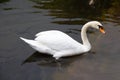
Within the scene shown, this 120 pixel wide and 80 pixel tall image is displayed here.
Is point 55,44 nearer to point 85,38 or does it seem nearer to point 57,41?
point 57,41

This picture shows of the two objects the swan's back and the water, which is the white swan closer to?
the swan's back

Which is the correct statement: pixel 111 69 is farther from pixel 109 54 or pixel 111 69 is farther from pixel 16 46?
pixel 16 46

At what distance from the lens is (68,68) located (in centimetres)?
786

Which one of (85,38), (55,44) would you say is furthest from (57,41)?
(85,38)

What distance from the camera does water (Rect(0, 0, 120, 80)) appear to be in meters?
7.64

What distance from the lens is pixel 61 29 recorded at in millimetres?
9477

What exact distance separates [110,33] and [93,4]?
8.03 feet

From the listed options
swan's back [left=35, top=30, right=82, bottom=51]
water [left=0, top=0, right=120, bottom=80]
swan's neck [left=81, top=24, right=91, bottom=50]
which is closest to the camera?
water [left=0, top=0, right=120, bottom=80]

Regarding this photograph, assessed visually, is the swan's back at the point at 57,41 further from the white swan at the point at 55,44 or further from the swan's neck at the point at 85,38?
the swan's neck at the point at 85,38

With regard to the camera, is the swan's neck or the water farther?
the swan's neck

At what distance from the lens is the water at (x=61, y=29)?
25.1 feet

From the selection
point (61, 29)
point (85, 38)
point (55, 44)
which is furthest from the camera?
point (61, 29)

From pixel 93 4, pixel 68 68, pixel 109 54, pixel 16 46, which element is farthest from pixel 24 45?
pixel 93 4

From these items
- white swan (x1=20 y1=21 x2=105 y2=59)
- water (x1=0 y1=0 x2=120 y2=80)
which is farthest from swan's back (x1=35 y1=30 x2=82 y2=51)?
water (x1=0 y1=0 x2=120 y2=80)
